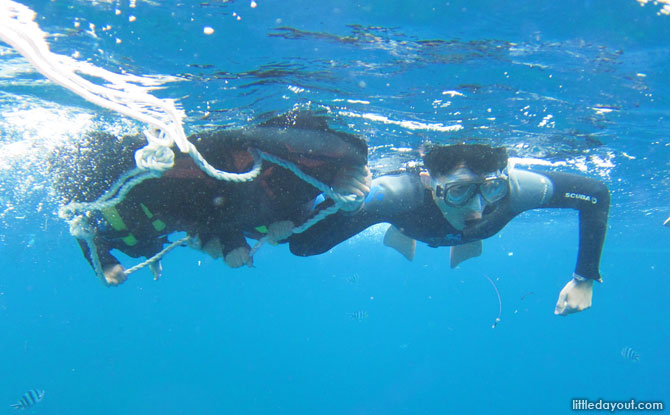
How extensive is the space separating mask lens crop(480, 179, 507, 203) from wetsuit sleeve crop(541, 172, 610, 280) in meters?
0.96

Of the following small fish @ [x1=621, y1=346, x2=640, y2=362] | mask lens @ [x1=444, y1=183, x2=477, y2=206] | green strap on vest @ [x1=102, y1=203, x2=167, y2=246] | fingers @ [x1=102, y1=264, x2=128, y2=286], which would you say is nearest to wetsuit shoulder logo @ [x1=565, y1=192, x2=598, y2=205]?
mask lens @ [x1=444, y1=183, x2=477, y2=206]

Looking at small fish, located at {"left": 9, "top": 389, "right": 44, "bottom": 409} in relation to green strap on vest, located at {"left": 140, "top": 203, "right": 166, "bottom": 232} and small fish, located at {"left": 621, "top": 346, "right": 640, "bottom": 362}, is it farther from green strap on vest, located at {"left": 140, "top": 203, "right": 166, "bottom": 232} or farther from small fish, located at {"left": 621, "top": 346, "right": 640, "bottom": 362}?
small fish, located at {"left": 621, "top": 346, "right": 640, "bottom": 362}

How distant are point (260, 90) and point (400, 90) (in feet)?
9.18

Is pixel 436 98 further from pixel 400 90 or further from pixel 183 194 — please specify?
pixel 183 194

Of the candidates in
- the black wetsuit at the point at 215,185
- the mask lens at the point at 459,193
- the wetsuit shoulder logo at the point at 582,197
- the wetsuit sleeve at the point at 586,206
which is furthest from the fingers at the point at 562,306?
the black wetsuit at the point at 215,185

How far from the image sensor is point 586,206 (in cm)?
580

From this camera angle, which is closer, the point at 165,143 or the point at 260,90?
the point at 165,143

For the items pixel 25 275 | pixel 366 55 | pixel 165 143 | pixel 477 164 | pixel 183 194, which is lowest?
pixel 25 275

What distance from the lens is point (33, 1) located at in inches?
203

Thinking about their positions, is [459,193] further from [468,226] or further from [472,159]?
[468,226]

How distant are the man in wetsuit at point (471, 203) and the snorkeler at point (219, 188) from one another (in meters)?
0.96

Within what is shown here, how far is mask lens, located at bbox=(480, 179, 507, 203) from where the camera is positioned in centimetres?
547

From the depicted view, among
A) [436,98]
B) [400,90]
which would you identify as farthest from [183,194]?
[436,98]

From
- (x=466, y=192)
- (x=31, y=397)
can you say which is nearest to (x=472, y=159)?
(x=466, y=192)
